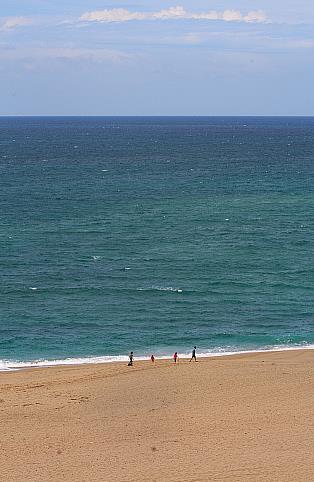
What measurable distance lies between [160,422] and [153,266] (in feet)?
118

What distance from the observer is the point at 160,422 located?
120ft

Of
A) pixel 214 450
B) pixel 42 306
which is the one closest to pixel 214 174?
pixel 42 306

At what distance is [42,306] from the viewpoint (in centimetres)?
6044

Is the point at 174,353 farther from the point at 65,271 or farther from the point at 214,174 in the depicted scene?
A: the point at 214,174

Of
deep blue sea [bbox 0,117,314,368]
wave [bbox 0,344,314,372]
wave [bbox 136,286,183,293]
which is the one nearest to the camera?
wave [bbox 0,344,314,372]

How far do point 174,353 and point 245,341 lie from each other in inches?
240

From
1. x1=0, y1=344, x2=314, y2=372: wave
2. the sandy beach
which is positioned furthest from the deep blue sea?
the sandy beach

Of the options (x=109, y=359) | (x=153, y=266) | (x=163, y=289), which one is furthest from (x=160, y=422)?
(x=153, y=266)

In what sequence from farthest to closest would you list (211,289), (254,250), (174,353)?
(254,250) < (211,289) < (174,353)

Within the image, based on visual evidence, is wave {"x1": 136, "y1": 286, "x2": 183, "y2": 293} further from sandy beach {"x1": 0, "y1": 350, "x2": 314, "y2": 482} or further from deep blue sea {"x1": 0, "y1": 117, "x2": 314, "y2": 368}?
sandy beach {"x1": 0, "y1": 350, "x2": 314, "y2": 482}

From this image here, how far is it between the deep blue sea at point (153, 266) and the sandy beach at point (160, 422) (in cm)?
691

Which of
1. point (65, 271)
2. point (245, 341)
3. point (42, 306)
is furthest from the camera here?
point (65, 271)

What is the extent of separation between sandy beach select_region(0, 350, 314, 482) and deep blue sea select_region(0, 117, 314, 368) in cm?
691

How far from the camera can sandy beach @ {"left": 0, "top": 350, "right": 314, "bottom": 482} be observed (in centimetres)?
3178
